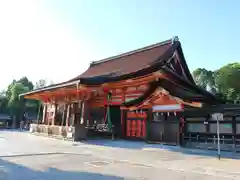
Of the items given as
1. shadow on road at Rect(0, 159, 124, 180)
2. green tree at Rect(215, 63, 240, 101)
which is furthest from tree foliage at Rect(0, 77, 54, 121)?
shadow on road at Rect(0, 159, 124, 180)

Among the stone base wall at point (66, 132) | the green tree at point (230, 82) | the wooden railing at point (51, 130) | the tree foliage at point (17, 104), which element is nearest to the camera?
the stone base wall at point (66, 132)

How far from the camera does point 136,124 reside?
799 inches

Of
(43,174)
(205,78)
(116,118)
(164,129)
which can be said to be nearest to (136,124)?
(116,118)

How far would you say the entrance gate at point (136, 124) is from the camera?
19703 mm

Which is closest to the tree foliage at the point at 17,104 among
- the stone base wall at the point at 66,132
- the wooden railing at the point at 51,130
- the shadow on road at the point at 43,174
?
the wooden railing at the point at 51,130

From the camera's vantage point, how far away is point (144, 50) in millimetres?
26250

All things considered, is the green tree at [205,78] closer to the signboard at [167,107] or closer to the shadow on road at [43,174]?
the signboard at [167,107]

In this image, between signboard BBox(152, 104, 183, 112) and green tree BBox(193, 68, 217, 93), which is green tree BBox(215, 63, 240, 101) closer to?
green tree BBox(193, 68, 217, 93)

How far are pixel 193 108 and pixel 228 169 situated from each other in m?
6.85

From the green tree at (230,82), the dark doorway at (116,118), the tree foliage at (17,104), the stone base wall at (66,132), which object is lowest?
the stone base wall at (66,132)

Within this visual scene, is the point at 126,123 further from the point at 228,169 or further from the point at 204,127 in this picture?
the point at 228,169

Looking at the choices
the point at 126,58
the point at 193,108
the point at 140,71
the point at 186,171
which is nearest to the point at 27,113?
the point at 126,58

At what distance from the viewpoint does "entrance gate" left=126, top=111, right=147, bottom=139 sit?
64.6 ft

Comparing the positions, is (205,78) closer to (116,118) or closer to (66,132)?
(116,118)
